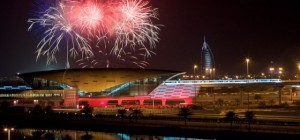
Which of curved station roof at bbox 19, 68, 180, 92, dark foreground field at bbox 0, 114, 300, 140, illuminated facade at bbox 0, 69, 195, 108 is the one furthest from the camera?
curved station roof at bbox 19, 68, 180, 92

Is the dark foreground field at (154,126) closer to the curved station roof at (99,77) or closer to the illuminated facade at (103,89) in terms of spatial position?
the illuminated facade at (103,89)

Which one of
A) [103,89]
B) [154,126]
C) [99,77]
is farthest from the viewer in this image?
[99,77]

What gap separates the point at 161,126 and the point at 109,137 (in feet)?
21.8

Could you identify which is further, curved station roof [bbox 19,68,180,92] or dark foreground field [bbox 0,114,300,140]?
curved station roof [bbox 19,68,180,92]

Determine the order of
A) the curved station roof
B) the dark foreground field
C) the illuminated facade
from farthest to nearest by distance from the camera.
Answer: the curved station roof, the illuminated facade, the dark foreground field

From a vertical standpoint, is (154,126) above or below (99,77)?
below

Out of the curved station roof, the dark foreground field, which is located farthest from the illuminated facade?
the dark foreground field

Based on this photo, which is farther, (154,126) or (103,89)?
(103,89)

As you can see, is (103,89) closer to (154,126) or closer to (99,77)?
(99,77)

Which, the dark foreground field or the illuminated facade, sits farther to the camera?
the illuminated facade

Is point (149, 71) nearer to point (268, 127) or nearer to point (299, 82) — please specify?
point (299, 82)

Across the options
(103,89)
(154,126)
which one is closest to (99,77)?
(103,89)

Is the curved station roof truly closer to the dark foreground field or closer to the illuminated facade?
the illuminated facade

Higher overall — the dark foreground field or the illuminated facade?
the illuminated facade
